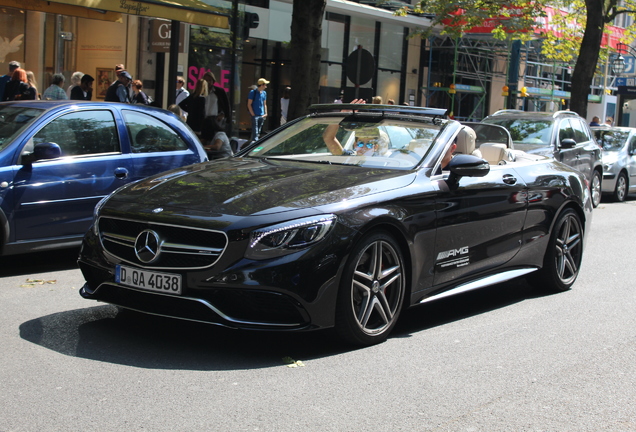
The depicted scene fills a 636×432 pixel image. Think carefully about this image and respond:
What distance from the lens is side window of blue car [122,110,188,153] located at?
8.53m

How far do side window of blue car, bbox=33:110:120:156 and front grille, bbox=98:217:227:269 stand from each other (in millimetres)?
2931

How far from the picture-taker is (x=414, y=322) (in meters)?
6.41

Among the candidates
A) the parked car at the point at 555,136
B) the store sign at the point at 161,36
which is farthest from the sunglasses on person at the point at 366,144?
the store sign at the point at 161,36

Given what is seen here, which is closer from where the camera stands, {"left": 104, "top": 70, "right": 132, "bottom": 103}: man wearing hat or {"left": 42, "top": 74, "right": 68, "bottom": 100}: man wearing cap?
{"left": 42, "top": 74, "right": 68, "bottom": 100}: man wearing cap

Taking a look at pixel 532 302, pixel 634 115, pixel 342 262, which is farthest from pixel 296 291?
pixel 634 115

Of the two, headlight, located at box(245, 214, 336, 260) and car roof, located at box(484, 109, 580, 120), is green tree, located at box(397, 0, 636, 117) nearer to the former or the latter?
car roof, located at box(484, 109, 580, 120)

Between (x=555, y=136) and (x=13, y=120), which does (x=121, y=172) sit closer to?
(x=13, y=120)

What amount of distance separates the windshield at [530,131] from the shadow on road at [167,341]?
31.1ft

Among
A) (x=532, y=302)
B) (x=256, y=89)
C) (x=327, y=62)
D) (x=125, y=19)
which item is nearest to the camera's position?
(x=532, y=302)

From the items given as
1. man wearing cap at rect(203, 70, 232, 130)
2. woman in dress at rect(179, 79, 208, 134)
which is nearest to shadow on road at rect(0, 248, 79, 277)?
A: woman in dress at rect(179, 79, 208, 134)

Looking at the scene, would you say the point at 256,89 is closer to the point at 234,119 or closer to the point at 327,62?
the point at 234,119

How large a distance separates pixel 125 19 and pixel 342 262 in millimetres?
15632

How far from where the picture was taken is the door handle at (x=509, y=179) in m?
6.84

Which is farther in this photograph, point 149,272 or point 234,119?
point 234,119
